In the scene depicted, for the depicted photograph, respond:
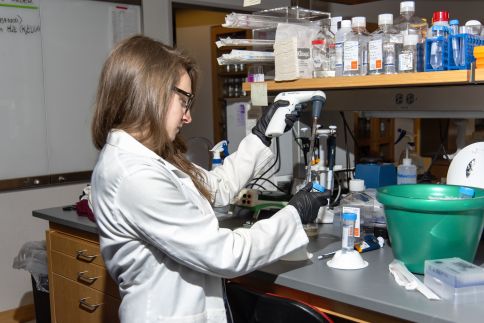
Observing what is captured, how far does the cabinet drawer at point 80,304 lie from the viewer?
1.99 metres

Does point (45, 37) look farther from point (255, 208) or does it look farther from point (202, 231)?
point (202, 231)

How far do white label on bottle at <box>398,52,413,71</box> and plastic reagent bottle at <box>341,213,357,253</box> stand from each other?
509 millimetres

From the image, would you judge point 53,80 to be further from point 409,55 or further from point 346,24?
point 409,55

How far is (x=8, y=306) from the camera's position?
308cm

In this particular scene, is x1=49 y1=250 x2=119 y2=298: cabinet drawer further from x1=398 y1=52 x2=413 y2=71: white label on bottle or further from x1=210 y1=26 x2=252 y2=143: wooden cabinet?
x1=210 y1=26 x2=252 y2=143: wooden cabinet

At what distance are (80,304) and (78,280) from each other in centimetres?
10

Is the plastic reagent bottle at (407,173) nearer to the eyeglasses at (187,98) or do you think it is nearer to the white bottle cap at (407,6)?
the white bottle cap at (407,6)

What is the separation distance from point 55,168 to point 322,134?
1.91 meters

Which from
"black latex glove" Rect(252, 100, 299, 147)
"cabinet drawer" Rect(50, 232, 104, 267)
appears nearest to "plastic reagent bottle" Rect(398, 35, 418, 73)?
"black latex glove" Rect(252, 100, 299, 147)

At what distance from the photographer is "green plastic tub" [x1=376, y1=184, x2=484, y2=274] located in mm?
1264

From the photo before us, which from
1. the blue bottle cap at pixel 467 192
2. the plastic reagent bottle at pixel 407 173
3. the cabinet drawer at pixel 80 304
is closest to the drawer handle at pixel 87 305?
the cabinet drawer at pixel 80 304

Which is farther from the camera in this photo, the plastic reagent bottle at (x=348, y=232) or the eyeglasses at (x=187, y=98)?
the plastic reagent bottle at (x=348, y=232)

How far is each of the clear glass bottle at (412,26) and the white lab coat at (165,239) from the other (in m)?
0.67

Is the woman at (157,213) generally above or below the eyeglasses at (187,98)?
below
